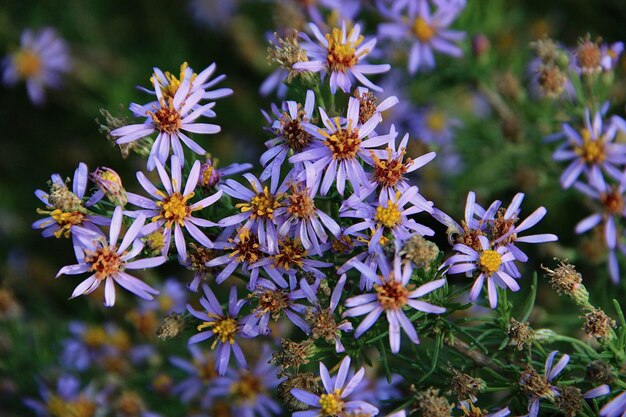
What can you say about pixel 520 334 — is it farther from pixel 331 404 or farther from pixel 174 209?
pixel 174 209

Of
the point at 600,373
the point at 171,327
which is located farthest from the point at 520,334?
A: the point at 171,327

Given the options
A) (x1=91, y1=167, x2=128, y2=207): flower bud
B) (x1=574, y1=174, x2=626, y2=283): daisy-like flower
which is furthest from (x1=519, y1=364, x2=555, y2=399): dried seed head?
(x1=91, y1=167, x2=128, y2=207): flower bud

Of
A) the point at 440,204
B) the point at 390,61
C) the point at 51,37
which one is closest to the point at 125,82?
the point at 51,37

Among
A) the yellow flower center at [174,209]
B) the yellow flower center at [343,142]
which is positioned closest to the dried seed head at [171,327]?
the yellow flower center at [174,209]

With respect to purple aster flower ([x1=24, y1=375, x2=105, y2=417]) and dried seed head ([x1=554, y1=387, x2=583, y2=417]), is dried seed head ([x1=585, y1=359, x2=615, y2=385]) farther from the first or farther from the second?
purple aster flower ([x1=24, y1=375, x2=105, y2=417])

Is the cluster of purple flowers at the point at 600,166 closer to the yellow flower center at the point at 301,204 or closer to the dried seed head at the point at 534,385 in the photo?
the dried seed head at the point at 534,385

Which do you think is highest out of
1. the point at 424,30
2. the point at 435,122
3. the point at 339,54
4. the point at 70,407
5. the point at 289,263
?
the point at 435,122
